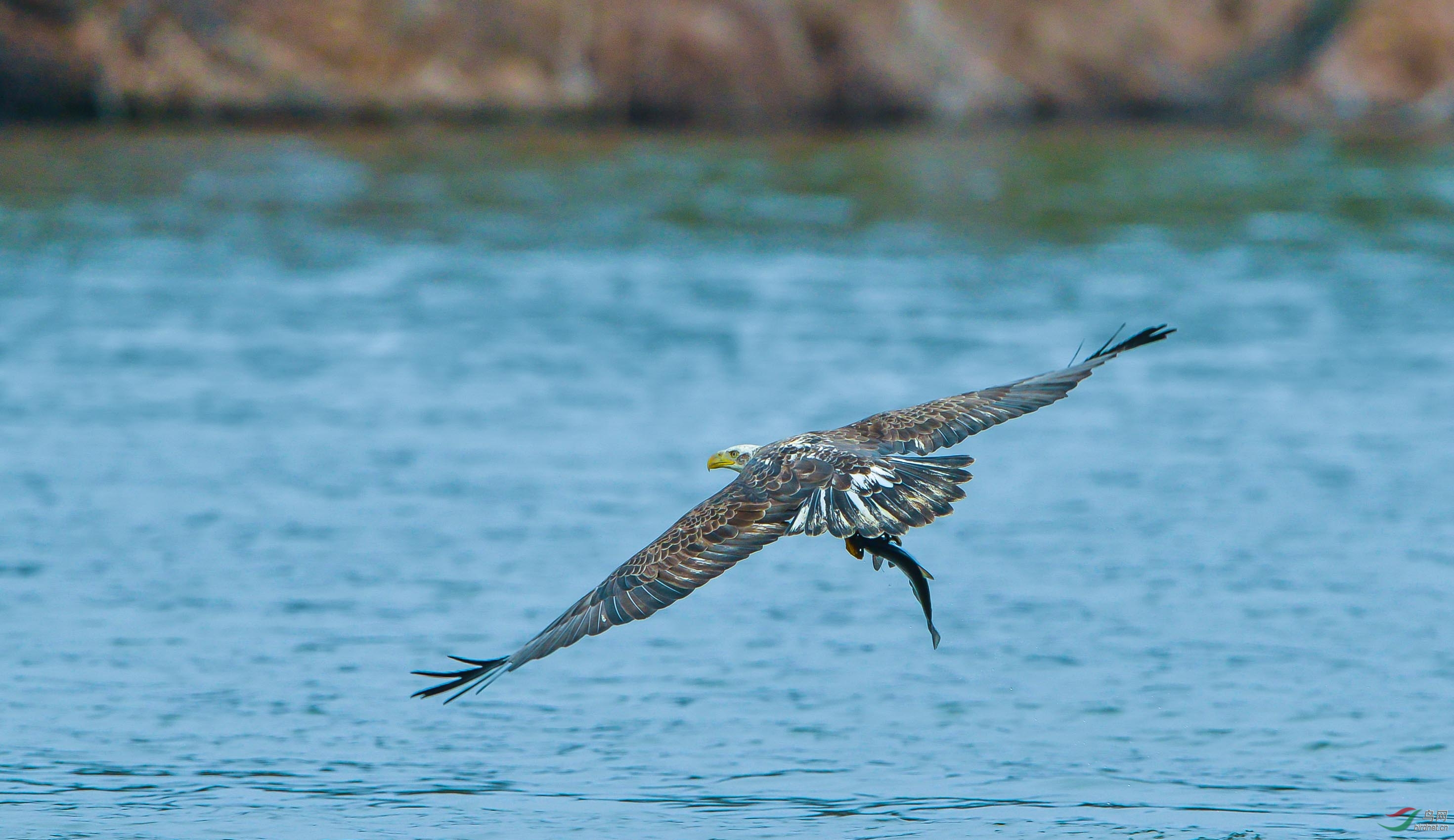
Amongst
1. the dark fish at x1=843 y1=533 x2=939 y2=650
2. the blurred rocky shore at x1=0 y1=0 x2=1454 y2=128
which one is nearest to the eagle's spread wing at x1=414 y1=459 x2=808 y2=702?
the dark fish at x1=843 y1=533 x2=939 y2=650

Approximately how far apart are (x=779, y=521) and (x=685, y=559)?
35cm

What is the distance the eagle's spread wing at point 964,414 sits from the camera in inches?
320

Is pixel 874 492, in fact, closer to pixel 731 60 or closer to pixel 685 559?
pixel 685 559

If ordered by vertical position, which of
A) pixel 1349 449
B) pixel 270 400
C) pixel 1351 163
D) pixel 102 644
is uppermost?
pixel 1351 163

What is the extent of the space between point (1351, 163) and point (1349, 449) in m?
18.0

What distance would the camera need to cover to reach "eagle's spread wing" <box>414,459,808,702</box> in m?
6.72

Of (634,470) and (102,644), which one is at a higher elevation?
(634,470)

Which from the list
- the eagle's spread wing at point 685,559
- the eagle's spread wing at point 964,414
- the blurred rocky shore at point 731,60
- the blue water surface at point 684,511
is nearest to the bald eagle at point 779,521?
the eagle's spread wing at point 685,559

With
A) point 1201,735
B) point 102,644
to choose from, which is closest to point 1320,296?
point 1201,735

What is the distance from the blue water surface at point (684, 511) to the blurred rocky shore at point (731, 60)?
10.5m

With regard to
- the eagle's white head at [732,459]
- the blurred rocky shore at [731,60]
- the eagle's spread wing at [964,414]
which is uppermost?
the blurred rocky shore at [731,60]

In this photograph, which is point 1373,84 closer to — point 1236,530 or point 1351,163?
point 1351,163

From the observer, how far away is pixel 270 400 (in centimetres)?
1555

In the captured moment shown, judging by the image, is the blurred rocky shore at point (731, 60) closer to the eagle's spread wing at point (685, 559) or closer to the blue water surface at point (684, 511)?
the blue water surface at point (684, 511)
